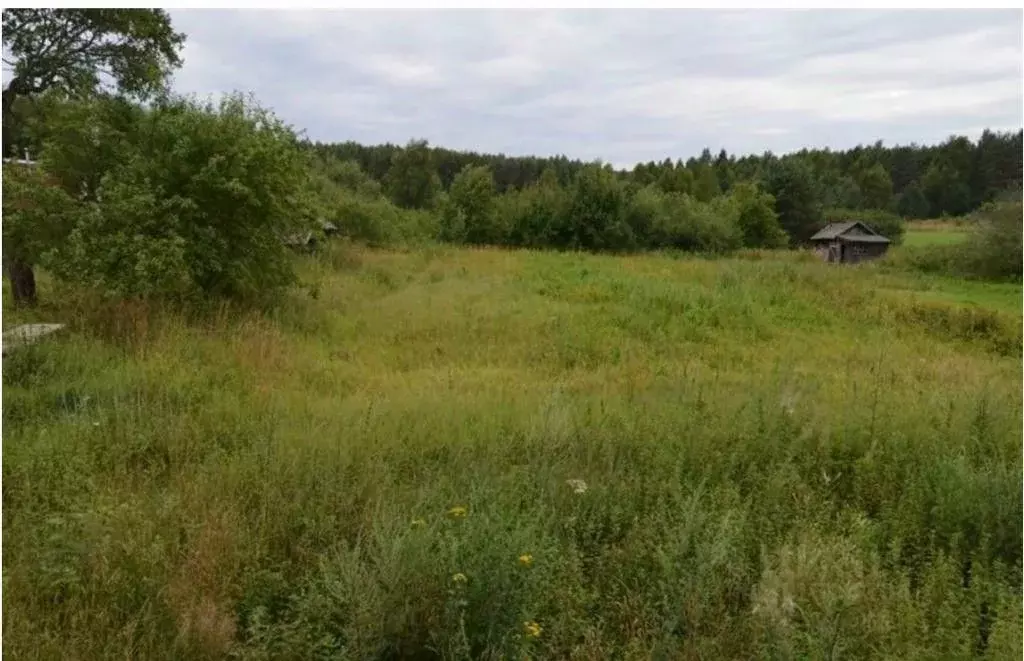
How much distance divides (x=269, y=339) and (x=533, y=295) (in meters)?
8.95

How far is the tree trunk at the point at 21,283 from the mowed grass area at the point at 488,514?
433 centimetres

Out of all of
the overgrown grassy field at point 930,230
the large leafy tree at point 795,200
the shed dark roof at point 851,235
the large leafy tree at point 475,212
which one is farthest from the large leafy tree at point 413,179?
the overgrown grassy field at point 930,230

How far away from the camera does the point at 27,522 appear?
3451mm

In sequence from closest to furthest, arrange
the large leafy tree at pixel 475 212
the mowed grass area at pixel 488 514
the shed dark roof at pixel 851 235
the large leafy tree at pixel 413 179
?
the mowed grass area at pixel 488 514 < the large leafy tree at pixel 475 212 < the shed dark roof at pixel 851 235 < the large leafy tree at pixel 413 179

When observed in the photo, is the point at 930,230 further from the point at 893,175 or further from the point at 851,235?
the point at 893,175

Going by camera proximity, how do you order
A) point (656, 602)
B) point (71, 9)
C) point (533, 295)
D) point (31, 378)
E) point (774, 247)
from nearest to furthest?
point (656, 602) < point (31, 378) < point (71, 9) < point (533, 295) < point (774, 247)

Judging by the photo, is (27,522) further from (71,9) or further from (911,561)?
(71,9)

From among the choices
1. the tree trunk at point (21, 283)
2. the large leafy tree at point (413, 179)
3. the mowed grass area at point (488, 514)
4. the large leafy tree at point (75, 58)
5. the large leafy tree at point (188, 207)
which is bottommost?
the mowed grass area at point (488, 514)

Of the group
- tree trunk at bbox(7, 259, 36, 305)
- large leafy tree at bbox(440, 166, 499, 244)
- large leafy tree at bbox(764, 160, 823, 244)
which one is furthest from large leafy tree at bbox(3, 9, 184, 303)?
large leafy tree at bbox(764, 160, 823, 244)

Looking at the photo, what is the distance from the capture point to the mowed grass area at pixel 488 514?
9.05ft

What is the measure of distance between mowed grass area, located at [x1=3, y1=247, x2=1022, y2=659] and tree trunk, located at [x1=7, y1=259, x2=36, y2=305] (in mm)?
4327

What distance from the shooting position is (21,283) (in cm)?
1145

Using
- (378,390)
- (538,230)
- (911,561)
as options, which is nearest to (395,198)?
(538,230)

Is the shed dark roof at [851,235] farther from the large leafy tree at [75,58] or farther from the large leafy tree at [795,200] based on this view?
the large leafy tree at [75,58]
